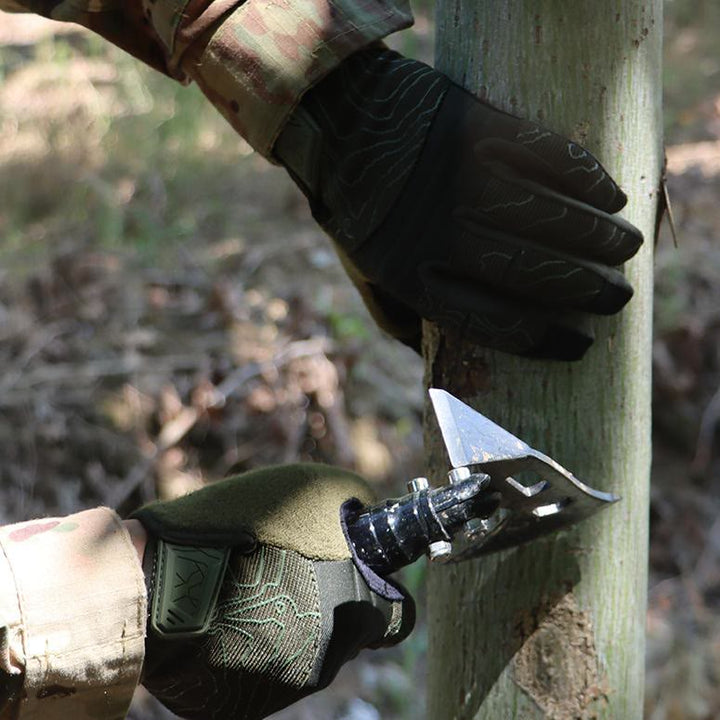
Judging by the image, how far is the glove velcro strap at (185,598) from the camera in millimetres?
993

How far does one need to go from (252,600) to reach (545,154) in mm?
588

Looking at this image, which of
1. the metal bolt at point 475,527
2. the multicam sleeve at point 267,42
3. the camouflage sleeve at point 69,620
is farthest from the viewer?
the multicam sleeve at point 267,42

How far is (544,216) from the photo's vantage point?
3.54ft

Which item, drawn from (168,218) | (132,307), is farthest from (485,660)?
(168,218)

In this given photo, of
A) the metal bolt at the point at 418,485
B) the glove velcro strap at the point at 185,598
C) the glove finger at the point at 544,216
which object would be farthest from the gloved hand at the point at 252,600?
the glove finger at the point at 544,216

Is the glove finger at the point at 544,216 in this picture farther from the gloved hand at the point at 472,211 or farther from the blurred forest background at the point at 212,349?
the blurred forest background at the point at 212,349

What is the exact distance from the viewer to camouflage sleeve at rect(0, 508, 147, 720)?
931mm

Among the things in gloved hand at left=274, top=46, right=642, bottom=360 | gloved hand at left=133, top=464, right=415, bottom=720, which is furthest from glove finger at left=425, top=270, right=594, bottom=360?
gloved hand at left=133, top=464, right=415, bottom=720

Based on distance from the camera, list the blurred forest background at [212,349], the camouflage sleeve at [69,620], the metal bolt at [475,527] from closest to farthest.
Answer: the camouflage sleeve at [69,620] → the metal bolt at [475,527] → the blurred forest background at [212,349]

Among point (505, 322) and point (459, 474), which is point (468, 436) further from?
point (505, 322)

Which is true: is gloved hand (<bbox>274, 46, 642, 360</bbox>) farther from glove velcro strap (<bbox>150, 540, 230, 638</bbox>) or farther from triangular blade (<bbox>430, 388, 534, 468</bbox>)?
glove velcro strap (<bbox>150, 540, 230, 638</bbox>)

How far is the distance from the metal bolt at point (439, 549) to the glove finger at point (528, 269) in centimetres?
31

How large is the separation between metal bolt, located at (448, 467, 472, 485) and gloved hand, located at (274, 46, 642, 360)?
21 cm

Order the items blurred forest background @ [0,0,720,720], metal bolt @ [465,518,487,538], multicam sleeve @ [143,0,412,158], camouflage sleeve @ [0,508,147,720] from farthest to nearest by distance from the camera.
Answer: blurred forest background @ [0,0,720,720], multicam sleeve @ [143,0,412,158], metal bolt @ [465,518,487,538], camouflage sleeve @ [0,508,147,720]
